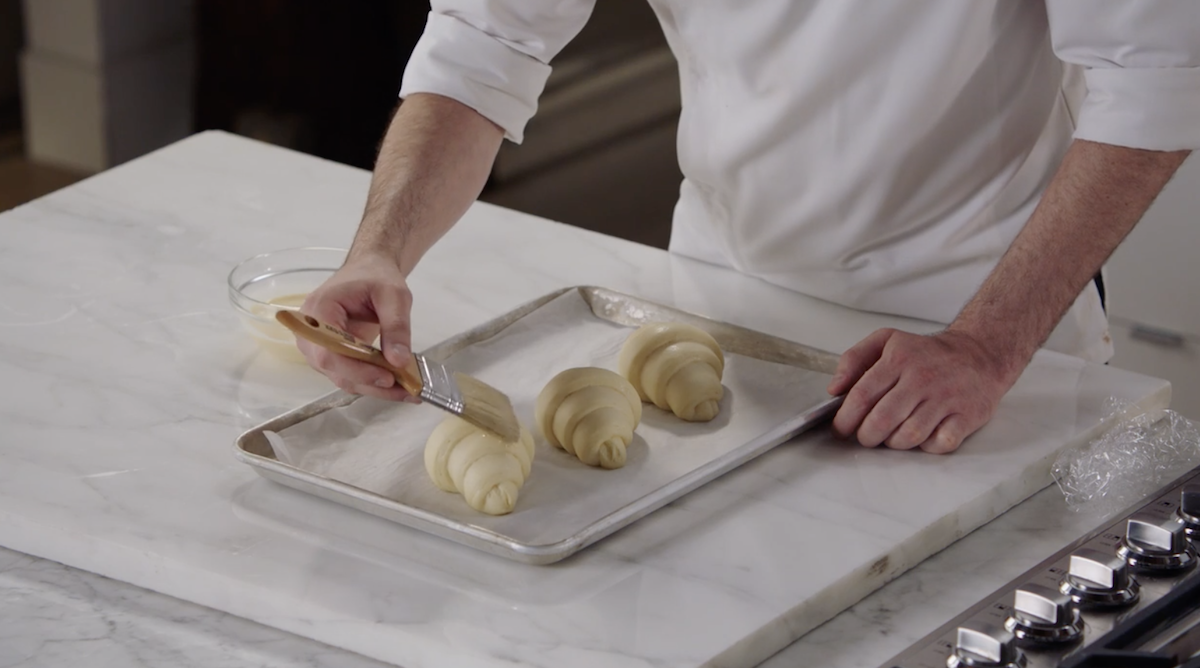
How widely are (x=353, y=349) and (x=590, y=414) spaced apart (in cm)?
19

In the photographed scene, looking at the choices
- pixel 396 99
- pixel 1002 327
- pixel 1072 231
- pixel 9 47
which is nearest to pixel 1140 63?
pixel 1072 231

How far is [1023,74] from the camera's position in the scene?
4.70ft

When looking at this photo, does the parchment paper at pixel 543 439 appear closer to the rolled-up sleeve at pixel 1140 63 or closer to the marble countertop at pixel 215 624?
the marble countertop at pixel 215 624

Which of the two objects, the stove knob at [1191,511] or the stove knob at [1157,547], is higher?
the stove knob at [1191,511]

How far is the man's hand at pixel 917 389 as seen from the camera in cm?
118

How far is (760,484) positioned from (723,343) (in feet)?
0.81

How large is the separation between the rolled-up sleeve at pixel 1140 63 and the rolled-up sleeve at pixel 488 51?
523mm

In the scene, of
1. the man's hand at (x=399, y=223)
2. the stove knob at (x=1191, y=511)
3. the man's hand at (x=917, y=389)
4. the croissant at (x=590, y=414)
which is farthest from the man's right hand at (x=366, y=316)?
the stove knob at (x=1191, y=511)

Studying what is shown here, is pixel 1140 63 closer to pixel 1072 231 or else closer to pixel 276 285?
pixel 1072 231

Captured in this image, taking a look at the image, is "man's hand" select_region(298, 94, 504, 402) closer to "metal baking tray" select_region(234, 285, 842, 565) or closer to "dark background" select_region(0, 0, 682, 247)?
"metal baking tray" select_region(234, 285, 842, 565)

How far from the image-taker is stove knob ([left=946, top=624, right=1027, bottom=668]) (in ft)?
2.78

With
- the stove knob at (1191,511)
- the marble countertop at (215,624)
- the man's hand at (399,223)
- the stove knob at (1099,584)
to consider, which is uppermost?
the man's hand at (399,223)

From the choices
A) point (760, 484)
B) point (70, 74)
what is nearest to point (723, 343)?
point (760, 484)

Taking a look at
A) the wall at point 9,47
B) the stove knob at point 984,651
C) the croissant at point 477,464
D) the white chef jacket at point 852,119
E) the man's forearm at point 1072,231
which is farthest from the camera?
the wall at point 9,47
